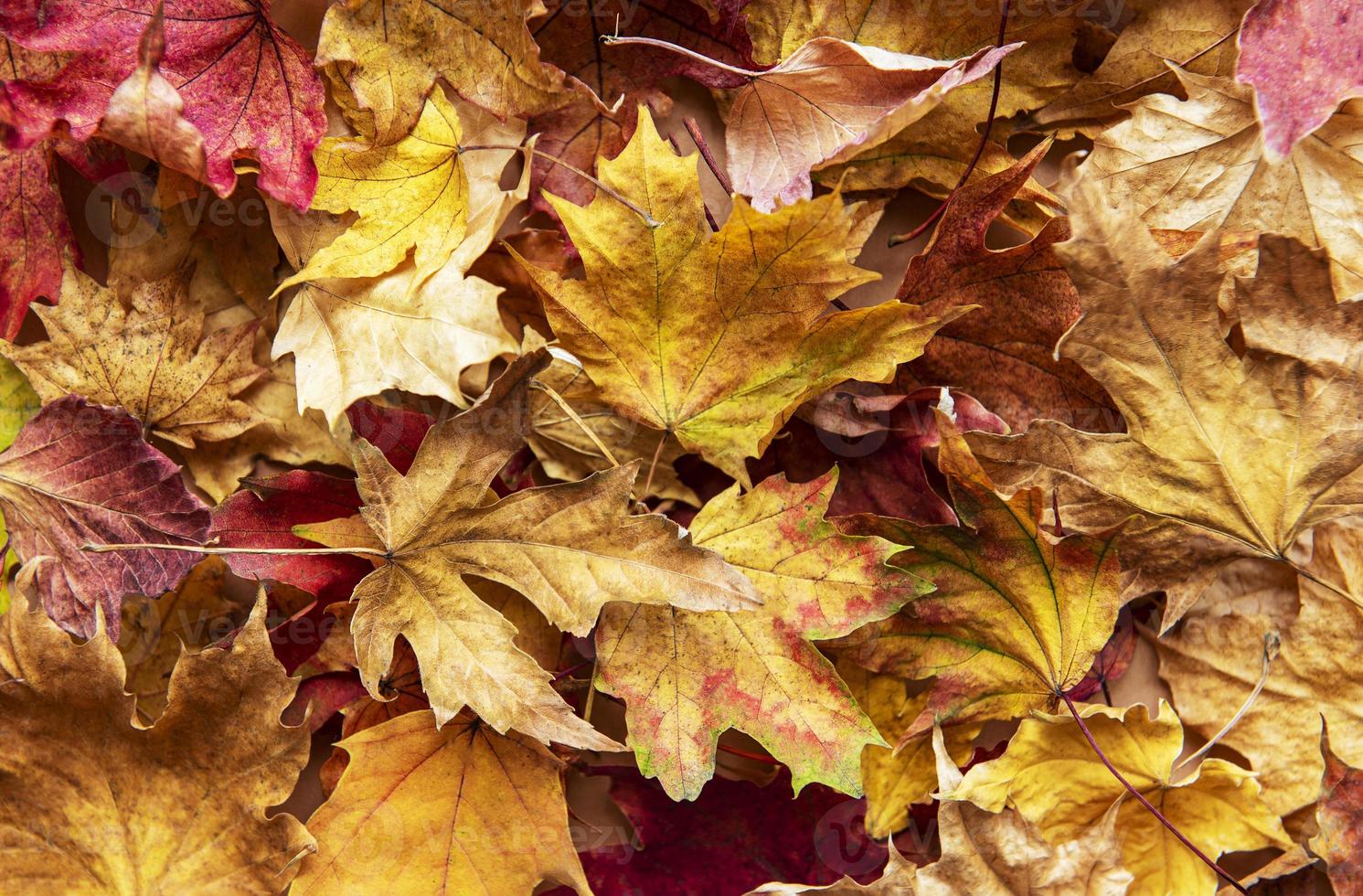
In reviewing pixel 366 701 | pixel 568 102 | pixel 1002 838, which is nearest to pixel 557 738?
pixel 366 701

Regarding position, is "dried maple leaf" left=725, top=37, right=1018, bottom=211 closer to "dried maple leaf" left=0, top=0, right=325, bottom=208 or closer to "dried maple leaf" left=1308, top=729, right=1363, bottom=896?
"dried maple leaf" left=0, top=0, right=325, bottom=208

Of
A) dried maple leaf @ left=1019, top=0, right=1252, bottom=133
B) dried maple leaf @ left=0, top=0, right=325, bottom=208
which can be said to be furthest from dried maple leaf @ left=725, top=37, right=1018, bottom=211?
dried maple leaf @ left=0, top=0, right=325, bottom=208

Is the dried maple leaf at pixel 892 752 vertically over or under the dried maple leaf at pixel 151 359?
under

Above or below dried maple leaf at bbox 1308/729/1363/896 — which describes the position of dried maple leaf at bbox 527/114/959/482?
above

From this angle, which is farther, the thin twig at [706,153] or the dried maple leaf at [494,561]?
the thin twig at [706,153]

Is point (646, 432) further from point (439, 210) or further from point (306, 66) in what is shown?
point (306, 66)

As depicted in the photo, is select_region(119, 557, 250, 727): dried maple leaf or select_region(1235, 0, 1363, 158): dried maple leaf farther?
select_region(119, 557, 250, 727): dried maple leaf

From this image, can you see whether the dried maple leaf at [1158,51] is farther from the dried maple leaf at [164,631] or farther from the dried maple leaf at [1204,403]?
the dried maple leaf at [164,631]

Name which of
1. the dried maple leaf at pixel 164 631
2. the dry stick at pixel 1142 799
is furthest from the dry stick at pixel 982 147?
the dried maple leaf at pixel 164 631
